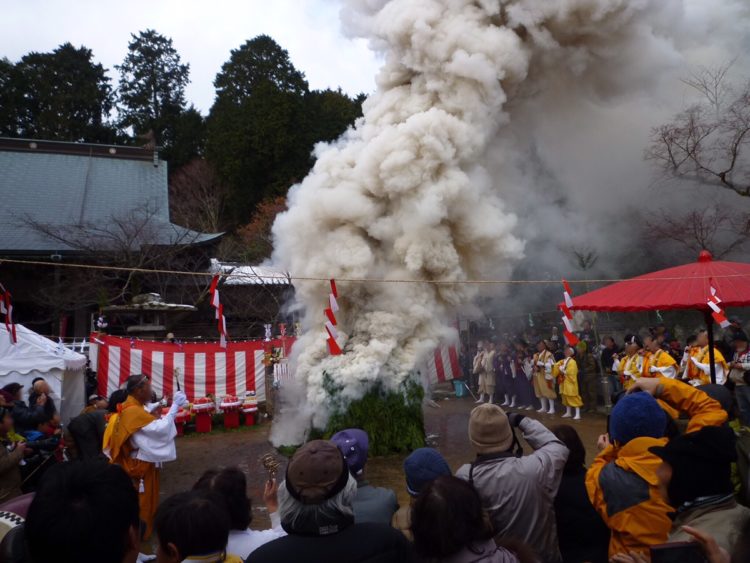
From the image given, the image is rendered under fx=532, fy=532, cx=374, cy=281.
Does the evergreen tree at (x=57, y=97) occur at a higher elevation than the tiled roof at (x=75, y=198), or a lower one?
higher

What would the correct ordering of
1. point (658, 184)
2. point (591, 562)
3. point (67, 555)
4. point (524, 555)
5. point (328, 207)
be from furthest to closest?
1. point (658, 184)
2. point (328, 207)
3. point (591, 562)
4. point (524, 555)
5. point (67, 555)

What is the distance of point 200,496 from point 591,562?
1.85 m

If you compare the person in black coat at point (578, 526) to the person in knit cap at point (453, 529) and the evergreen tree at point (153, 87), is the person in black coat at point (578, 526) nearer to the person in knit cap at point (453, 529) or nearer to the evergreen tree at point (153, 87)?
the person in knit cap at point (453, 529)

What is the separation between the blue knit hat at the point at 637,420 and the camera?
2.50 m

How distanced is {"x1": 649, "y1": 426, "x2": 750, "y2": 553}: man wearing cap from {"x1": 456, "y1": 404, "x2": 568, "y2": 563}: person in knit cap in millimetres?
554

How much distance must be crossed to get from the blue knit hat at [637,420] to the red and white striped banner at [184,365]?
10.8 m

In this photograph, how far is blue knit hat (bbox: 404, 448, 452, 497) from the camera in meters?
2.57

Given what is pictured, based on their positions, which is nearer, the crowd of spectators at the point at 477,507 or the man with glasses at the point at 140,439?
the crowd of spectators at the point at 477,507

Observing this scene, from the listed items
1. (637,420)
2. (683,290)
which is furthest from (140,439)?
(683,290)

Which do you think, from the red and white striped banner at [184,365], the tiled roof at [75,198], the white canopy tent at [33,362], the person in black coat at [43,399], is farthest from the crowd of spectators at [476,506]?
the tiled roof at [75,198]

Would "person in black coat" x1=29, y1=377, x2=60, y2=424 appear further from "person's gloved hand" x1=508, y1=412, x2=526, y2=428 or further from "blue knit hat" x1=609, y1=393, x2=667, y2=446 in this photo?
"blue knit hat" x1=609, y1=393, x2=667, y2=446

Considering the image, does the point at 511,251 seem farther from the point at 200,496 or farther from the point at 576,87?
the point at 200,496

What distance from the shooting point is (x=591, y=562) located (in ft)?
8.36

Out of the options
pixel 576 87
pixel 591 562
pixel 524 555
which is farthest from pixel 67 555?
pixel 576 87
